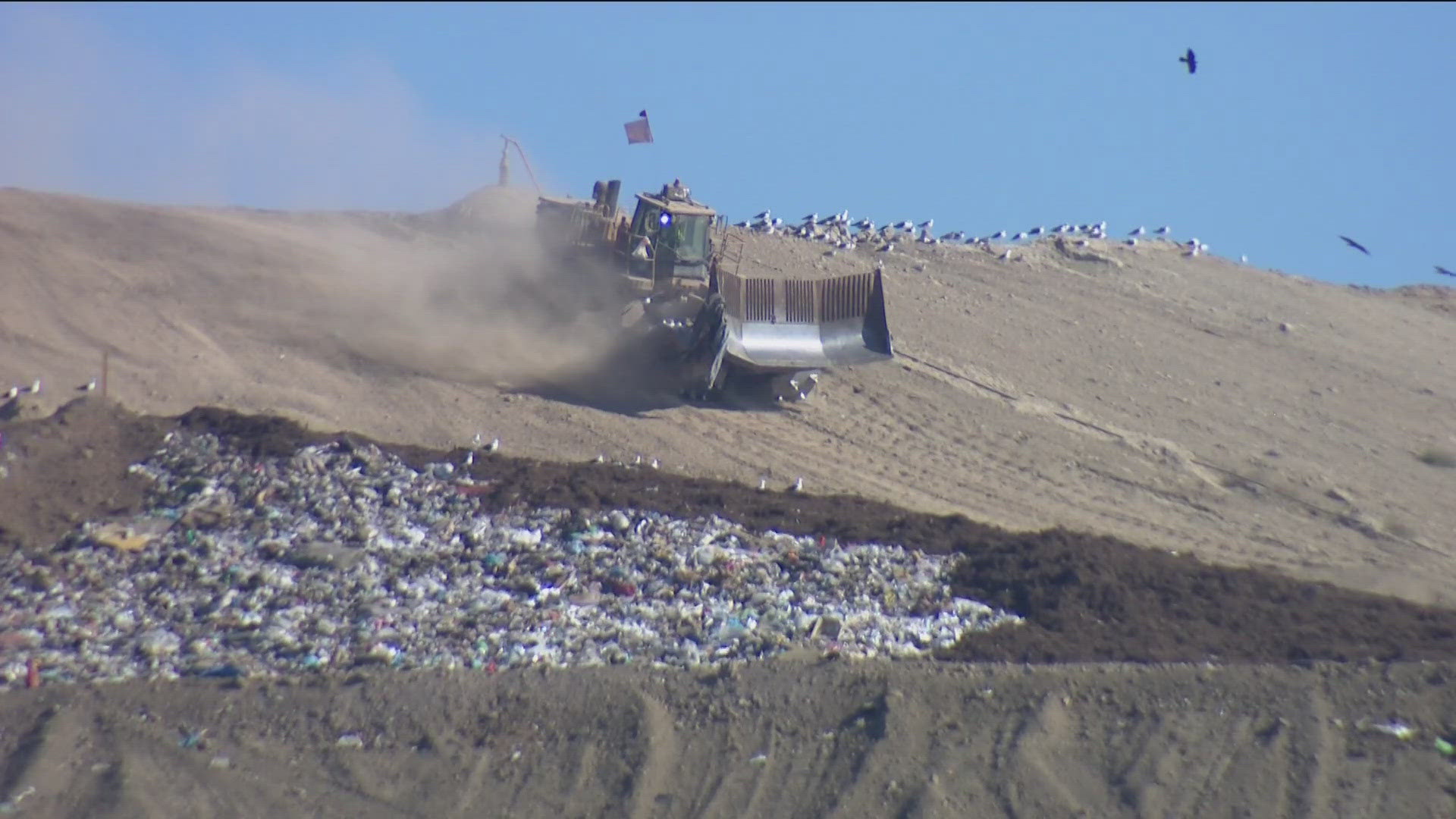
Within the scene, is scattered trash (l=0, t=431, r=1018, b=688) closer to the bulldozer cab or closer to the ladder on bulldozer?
the bulldozer cab

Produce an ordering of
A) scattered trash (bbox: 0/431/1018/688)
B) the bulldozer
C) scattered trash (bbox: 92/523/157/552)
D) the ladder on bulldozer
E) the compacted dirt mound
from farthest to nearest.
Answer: the ladder on bulldozer → the bulldozer → scattered trash (bbox: 92/523/157/552) → the compacted dirt mound → scattered trash (bbox: 0/431/1018/688)

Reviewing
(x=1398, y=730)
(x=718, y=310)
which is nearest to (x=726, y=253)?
→ (x=718, y=310)

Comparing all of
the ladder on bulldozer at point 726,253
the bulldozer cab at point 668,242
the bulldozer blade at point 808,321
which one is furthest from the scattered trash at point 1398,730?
the bulldozer cab at point 668,242

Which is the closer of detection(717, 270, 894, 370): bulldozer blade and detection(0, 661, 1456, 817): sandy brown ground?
detection(0, 661, 1456, 817): sandy brown ground

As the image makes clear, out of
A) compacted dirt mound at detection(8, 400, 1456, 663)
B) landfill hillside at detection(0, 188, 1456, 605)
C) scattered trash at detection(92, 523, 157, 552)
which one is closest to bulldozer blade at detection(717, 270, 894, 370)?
landfill hillside at detection(0, 188, 1456, 605)

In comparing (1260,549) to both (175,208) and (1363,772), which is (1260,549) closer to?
(1363,772)

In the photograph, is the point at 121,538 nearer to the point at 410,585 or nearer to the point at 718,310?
the point at 410,585

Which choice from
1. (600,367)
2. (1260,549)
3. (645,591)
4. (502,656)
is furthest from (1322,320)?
(502,656)
